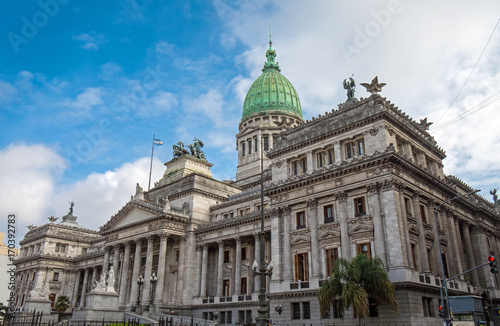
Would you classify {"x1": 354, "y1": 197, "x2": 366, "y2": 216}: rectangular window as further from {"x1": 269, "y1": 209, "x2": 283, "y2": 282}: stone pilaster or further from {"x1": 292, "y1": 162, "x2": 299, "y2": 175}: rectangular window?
{"x1": 269, "y1": 209, "x2": 283, "y2": 282}: stone pilaster

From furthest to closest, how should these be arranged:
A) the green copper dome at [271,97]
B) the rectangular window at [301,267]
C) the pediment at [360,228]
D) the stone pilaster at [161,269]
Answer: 1. the green copper dome at [271,97]
2. the stone pilaster at [161,269]
3. the rectangular window at [301,267]
4. the pediment at [360,228]

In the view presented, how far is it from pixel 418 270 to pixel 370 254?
4.10m

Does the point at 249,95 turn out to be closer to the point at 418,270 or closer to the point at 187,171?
the point at 187,171

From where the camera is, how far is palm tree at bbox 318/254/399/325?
2992cm

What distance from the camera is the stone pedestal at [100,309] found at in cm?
3362

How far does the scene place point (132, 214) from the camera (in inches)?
2463

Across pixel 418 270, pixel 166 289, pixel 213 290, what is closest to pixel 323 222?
pixel 418 270

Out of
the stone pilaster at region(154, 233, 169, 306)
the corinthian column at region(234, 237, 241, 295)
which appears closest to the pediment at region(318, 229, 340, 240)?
the corinthian column at region(234, 237, 241, 295)

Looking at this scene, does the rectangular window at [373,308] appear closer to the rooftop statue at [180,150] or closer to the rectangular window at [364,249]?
the rectangular window at [364,249]

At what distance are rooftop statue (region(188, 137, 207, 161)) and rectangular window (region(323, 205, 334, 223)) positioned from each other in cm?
3560

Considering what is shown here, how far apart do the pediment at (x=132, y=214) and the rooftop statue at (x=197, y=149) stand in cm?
1426

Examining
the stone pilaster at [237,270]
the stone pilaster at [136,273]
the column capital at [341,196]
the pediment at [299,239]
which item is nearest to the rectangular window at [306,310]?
the pediment at [299,239]

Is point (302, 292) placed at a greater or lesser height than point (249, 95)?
lesser

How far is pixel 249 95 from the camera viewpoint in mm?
90500
